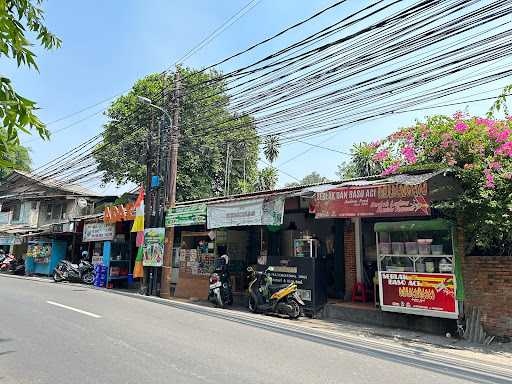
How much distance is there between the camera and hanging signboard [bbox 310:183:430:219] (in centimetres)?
853

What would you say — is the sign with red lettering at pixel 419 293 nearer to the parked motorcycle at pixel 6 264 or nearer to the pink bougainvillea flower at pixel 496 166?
the pink bougainvillea flower at pixel 496 166

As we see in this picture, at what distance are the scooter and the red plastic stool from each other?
1.94 m

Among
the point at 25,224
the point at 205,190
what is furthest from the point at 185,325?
the point at 25,224

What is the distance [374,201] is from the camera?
9250 millimetres

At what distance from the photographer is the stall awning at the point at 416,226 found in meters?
8.80

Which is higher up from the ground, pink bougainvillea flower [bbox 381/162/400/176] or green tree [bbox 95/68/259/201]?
green tree [bbox 95/68/259/201]

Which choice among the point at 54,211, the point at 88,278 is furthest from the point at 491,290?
the point at 54,211

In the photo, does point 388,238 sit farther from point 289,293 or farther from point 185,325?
point 185,325

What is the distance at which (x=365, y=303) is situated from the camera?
11078 millimetres

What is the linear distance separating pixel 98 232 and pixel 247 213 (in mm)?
11548

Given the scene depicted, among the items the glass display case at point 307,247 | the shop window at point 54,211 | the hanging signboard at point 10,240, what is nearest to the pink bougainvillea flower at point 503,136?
the glass display case at point 307,247

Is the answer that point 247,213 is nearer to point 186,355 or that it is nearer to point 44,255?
point 186,355

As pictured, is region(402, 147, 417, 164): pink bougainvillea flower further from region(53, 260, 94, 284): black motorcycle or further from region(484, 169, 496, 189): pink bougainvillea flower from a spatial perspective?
region(53, 260, 94, 284): black motorcycle

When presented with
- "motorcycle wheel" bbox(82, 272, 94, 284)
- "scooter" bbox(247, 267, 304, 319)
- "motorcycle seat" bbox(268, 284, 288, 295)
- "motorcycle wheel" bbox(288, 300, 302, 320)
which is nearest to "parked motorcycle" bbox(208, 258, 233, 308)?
"scooter" bbox(247, 267, 304, 319)
